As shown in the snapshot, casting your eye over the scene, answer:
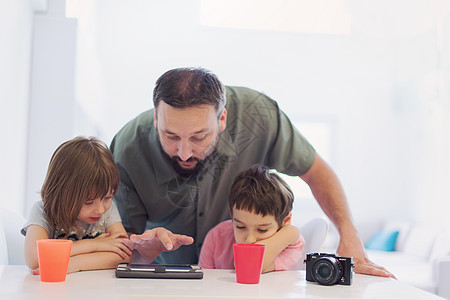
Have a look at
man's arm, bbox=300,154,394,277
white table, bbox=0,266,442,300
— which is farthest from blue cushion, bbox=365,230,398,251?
white table, bbox=0,266,442,300

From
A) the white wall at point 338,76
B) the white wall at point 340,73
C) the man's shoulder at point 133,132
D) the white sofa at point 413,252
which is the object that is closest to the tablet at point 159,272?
the man's shoulder at point 133,132

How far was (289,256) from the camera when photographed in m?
1.24

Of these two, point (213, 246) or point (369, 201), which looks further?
point (369, 201)

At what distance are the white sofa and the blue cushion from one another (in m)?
0.05

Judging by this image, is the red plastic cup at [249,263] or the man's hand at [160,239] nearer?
the red plastic cup at [249,263]

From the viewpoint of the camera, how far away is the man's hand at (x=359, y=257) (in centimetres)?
111

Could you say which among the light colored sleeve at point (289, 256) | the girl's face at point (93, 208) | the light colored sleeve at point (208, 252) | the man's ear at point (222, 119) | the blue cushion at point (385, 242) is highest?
the man's ear at point (222, 119)

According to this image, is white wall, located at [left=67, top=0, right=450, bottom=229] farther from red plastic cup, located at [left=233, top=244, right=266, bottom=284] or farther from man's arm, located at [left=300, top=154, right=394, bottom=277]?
red plastic cup, located at [left=233, top=244, right=266, bottom=284]

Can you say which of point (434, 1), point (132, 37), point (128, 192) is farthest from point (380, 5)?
point (128, 192)

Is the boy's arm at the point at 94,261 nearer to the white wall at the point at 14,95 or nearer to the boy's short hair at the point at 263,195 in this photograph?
the boy's short hair at the point at 263,195

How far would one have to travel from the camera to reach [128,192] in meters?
1.56

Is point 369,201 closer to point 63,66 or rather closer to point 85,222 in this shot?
point 63,66

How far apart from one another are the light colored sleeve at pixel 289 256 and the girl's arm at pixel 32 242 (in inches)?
22.1

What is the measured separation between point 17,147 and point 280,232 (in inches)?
49.0
